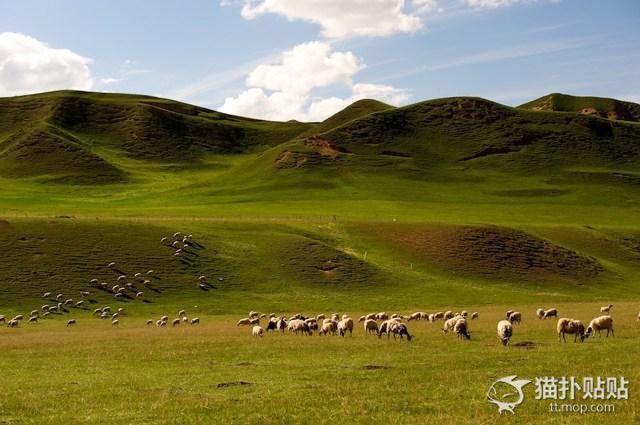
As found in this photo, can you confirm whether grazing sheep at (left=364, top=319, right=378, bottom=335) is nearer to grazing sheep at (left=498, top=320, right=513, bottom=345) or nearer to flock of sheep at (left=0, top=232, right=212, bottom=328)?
grazing sheep at (left=498, top=320, right=513, bottom=345)

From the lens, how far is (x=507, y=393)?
58.2 feet

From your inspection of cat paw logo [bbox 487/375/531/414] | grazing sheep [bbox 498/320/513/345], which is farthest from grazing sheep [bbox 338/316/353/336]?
cat paw logo [bbox 487/375/531/414]

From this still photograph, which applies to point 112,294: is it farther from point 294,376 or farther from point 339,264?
point 294,376

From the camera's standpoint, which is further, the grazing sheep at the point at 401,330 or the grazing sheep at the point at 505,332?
the grazing sheep at the point at 401,330

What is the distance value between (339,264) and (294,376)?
4849 cm

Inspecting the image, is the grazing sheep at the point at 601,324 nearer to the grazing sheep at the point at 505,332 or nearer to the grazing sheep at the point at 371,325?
the grazing sheep at the point at 505,332

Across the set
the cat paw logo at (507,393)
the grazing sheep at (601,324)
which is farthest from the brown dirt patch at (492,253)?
the cat paw logo at (507,393)

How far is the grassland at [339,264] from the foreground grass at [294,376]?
126 millimetres

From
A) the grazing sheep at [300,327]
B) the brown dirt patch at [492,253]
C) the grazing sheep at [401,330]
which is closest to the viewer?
the grazing sheep at [401,330]

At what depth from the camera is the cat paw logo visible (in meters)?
16.5

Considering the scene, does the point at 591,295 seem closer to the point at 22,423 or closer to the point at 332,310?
the point at 332,310

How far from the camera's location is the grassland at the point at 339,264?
1962 cm

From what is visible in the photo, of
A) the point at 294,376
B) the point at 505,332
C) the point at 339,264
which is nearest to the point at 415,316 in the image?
the point at 505,332

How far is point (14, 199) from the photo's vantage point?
437 feet
